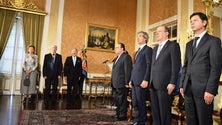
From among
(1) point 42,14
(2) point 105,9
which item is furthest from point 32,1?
(2) point 105,9

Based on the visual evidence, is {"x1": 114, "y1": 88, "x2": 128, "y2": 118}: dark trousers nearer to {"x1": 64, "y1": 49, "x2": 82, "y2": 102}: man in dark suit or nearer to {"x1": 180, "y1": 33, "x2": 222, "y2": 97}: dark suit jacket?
{"x1": 180, "y1": 33, "x2": 222, "y2": 97}: dark suit jacket

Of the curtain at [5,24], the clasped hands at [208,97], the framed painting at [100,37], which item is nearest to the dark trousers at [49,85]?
the curtain at [5,24]

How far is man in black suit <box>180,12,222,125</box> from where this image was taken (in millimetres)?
1730

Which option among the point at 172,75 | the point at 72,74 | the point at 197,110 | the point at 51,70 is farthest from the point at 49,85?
the point at 197,110

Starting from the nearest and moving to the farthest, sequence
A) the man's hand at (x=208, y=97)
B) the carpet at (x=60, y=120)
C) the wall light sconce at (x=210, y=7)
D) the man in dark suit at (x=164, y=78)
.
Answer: the man's hand at (x=208, y=97) → the man in dark suit at (x=164, y=78) → the carpet at (x=60, y=120) → the wall light sconce at (x=210, y=7)

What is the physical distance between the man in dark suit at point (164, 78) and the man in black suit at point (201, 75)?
33cm

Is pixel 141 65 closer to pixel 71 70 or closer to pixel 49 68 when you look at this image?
pixel 49 68

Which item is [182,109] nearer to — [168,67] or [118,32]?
[168,67]

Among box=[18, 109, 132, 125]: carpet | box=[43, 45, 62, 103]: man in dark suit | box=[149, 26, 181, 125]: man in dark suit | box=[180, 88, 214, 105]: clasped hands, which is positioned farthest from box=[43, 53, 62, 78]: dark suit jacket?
box=[180, 88, 214, 105]: clasped hands

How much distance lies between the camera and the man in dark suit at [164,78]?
2.28 metres

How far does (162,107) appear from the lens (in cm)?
229

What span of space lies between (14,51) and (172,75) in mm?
5846

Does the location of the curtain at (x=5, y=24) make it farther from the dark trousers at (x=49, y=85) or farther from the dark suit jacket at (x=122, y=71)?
the dark suit jacket at (x=122, y=71)

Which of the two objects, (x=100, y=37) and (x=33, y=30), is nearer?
(x=33, y=30)
